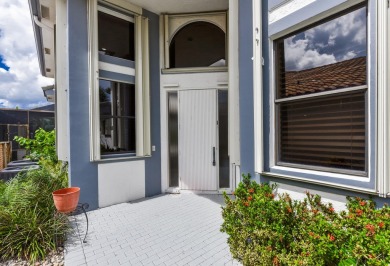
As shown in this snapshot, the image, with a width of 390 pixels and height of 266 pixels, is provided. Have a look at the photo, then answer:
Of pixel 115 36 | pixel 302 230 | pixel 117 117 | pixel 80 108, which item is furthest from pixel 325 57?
pixel 115 36

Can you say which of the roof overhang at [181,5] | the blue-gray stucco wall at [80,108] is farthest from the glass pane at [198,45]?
the blue-gray stucco wall at [80,108]

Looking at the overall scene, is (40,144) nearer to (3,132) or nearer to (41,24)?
(41,24)

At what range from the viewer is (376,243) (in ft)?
5.22

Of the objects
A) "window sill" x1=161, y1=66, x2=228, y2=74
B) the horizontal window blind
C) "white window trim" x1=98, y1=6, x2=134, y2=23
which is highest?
"white window trim" x1=98, y1=6, x2=134, y2=23

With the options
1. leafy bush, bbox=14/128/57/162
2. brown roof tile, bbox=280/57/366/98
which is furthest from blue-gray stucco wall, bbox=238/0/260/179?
leafy bush, bbox=14/128/57/162

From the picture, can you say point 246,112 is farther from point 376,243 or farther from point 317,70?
A: point 376,243

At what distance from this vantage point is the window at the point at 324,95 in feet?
7.32

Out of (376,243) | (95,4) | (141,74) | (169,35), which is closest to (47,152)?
(141,74)

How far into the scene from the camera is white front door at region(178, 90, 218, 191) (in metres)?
5.68

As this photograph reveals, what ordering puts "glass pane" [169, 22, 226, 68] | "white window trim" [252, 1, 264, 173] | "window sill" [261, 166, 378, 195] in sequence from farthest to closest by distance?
"glass pane" [169, 22, 226, 68] < "white window trim" [252, 1, 264, 173] < "window sill" [261, 166, 378, 195]

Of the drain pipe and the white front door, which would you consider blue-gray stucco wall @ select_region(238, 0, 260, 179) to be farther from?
the drain pipe

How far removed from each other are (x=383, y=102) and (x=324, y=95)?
2.12ft

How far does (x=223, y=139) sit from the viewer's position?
5707 mm

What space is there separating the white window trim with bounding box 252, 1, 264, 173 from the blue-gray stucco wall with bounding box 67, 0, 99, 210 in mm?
3713
